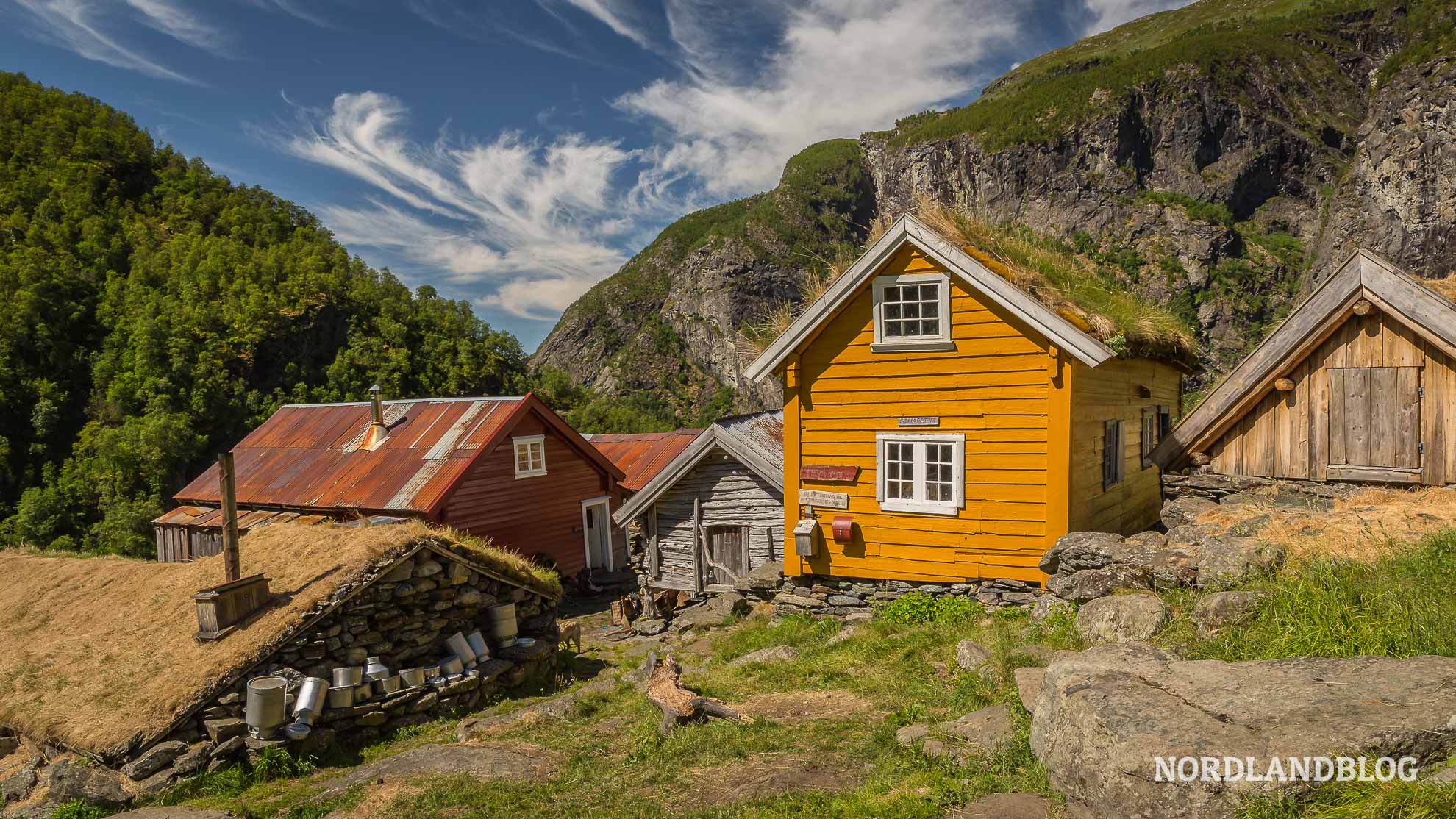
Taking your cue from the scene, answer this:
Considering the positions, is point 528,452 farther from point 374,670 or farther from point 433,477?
point 374,670

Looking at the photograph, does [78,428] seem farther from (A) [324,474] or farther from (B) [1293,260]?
(B) [1293,260]

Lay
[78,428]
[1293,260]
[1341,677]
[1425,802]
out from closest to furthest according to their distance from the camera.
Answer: [1425,802], [1341,677], [78,428], [1293,260]

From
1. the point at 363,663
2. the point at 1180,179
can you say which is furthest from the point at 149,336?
the point at 1180,179

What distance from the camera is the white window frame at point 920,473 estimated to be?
11.9 meters

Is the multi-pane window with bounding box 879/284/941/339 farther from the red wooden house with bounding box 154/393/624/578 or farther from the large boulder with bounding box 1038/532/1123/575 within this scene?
the red wooden house with bounding box 154/393/624/578

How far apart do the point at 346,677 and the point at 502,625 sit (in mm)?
2628

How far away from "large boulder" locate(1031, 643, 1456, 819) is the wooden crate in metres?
10.0

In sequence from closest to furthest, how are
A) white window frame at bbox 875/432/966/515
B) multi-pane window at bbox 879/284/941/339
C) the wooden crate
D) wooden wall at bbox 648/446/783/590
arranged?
1. the wooden crate
2. white window frame at bbox 875/432/966/515
3. multi-pane window at bbox 879/284/941/339
4. wooden wall at bbox 648/446/783/590

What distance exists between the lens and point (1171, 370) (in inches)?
625

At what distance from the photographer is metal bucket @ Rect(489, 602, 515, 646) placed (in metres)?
11.9

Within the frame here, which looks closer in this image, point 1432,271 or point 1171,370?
point 1171,370

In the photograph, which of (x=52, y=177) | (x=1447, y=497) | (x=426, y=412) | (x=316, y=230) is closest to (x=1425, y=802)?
(x=1447, y=497)

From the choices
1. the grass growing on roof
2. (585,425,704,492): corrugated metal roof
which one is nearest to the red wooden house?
(585,425,704,492): corrugated metal roof

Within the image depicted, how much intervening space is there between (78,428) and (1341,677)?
86505mm
